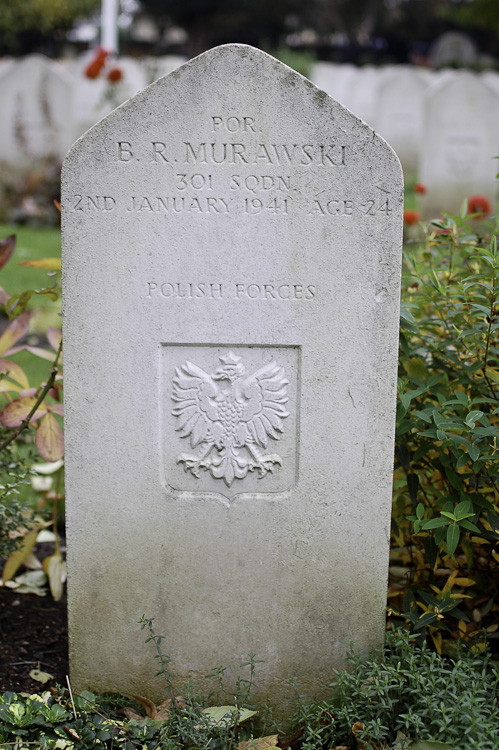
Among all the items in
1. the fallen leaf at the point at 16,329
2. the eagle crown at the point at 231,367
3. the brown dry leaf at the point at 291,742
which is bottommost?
the brown dry leaf at the point at 291,742

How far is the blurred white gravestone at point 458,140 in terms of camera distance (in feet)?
30.2

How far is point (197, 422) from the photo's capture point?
2.22m

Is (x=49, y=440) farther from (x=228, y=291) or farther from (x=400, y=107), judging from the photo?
(x=400, y=107)

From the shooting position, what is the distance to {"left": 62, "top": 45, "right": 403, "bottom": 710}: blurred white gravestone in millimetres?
2064

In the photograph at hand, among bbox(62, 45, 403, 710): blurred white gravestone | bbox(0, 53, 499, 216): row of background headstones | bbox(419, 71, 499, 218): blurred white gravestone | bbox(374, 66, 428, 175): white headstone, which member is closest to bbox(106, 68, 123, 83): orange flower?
bbox(0, 53, 499, 216): row of background headstones

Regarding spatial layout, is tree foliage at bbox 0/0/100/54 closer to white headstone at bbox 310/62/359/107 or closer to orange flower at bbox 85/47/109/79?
white headstone at bbox 310/62/359/107

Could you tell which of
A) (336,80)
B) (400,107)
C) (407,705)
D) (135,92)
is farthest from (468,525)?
(336,80)

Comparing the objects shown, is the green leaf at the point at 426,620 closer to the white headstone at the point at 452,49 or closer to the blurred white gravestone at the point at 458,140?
the blurred white gravestone at the point at 458,140

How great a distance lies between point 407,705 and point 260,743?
418 millimetres

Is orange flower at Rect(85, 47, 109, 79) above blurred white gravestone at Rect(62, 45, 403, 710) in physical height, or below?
above

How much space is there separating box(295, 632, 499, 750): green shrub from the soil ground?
2.74 ft

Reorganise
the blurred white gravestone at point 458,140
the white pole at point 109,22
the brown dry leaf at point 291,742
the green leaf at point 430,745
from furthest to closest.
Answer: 1. the white pole at point 109,22
2. the blurred white gravestone at point 458,140
3. the brown dry leaf at point 291,742
4. the green leaf at point 430,745

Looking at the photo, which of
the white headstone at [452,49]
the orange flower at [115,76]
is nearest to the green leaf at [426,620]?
the orange flower at [115,76]

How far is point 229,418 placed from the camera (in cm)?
223
